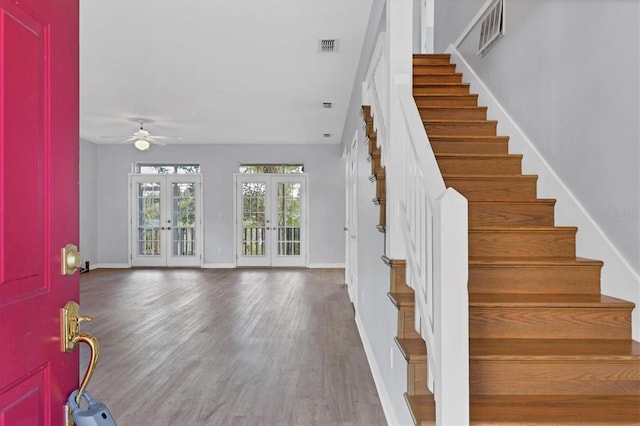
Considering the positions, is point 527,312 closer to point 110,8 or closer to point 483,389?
point 483,389

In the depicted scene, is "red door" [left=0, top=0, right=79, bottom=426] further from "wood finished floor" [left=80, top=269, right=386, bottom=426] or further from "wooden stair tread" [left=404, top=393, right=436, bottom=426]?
"wood finished floor" [left=80, top=269, right=386, bottom=426]

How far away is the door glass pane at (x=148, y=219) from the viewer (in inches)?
379

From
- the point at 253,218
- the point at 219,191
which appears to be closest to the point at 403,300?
the point at 253,218

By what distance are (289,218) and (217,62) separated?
5.29 metres

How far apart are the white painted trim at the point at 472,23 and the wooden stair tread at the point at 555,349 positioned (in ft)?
9.16

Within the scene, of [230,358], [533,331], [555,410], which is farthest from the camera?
[230,358]

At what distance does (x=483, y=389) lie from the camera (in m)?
1.72

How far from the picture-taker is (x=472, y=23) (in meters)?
3.82

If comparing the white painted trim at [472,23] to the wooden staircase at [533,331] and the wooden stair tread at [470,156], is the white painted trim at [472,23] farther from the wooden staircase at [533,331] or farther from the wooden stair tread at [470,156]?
the wooden staircase at [533,331]

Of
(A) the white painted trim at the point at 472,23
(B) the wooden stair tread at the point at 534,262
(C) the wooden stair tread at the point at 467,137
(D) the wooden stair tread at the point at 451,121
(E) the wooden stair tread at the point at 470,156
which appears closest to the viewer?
(B) the wooden stair tread at the point at 534,262

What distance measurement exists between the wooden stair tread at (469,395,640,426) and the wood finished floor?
3.42ft

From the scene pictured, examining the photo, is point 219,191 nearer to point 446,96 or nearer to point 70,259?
point 446,96

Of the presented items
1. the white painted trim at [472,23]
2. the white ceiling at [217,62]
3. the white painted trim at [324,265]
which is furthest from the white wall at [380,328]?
the white painted trim at [324,265]

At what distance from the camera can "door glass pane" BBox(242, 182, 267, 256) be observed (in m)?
9.58
